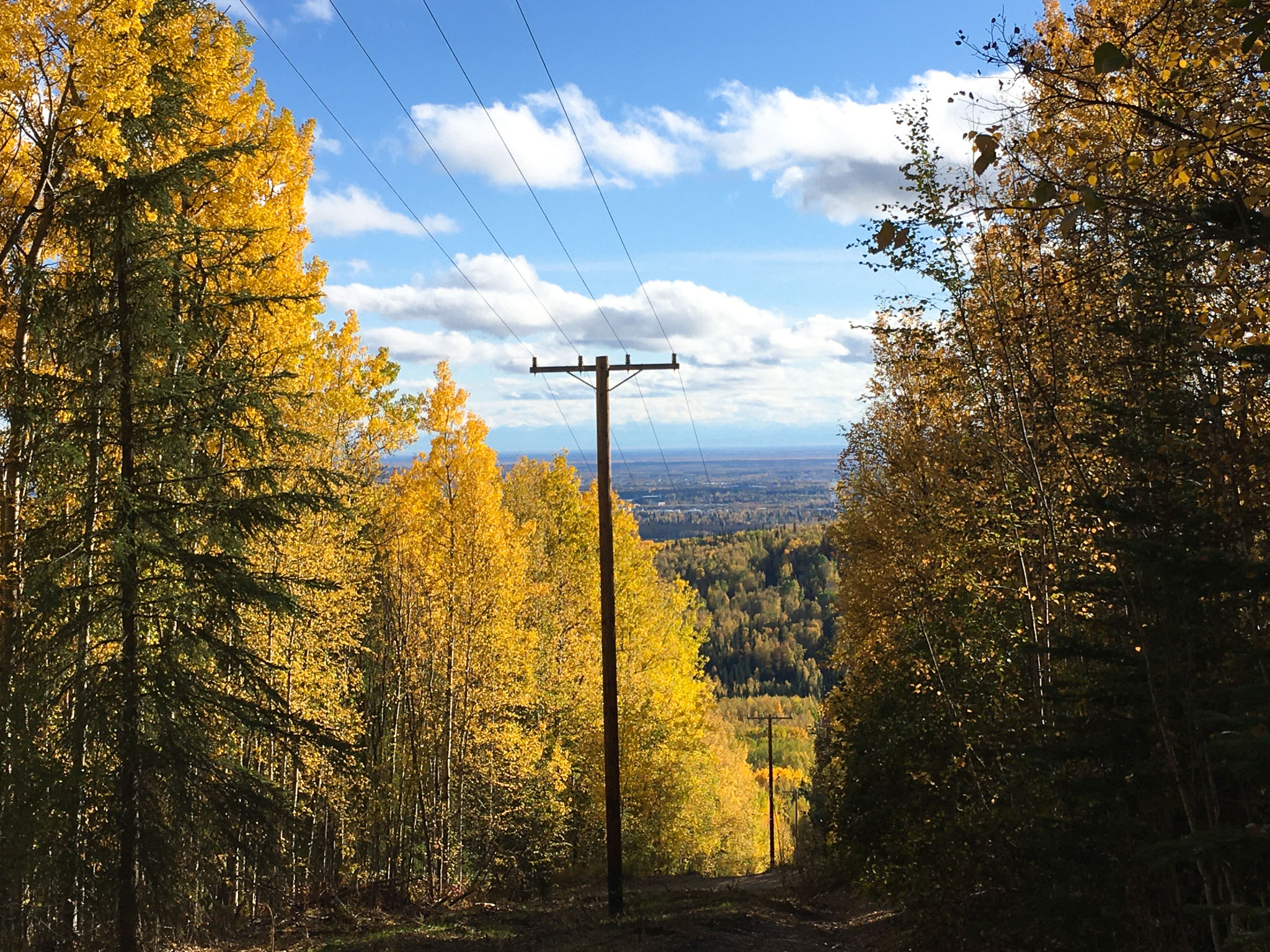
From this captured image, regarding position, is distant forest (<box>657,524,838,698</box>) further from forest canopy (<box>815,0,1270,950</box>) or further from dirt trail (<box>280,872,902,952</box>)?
forest canopy (<box>815,0,1270,950</box>)

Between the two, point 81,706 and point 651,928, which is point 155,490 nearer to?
point 81,706

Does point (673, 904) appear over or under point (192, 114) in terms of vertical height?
under

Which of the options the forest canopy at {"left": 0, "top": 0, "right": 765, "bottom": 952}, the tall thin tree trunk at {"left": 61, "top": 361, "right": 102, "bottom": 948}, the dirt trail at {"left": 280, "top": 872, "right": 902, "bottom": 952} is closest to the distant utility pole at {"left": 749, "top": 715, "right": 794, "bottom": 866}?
the dirt trail at {"left": 280, "top": 872, "right": 902, "bottom": 952}

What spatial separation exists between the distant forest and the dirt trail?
299 feet

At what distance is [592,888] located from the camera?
72.0ft

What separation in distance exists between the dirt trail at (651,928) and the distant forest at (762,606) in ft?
299

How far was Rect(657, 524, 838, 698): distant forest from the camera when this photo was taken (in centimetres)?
12338

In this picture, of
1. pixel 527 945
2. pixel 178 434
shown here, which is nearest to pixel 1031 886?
pixel 527 945

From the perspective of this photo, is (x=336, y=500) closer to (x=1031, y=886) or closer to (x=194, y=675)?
(x=194, y=675)

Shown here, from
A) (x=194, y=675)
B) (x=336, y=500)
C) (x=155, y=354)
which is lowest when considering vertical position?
(x=194, y=675)

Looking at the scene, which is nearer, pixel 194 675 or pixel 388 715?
pixel 194 675

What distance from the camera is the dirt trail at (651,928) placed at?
423 inches

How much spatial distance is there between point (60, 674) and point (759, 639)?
410 feet

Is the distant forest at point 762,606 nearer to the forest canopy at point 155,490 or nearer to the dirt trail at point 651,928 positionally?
the dirt trail at point 651,928
